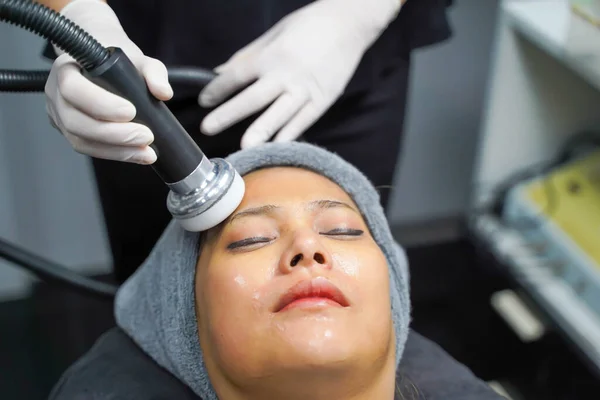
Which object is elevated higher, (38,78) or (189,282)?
(38,78)

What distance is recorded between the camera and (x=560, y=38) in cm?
155

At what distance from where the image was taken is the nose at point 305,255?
2.97 ft

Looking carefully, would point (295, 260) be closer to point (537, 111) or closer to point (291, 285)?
point (291, 285)

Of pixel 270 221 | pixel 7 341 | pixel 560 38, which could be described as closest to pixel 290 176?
pixel 270 221

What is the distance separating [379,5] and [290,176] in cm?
37

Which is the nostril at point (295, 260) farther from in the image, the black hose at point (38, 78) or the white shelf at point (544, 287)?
the white shelf at point (544, 287)

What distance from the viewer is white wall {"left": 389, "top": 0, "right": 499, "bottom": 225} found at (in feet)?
6.63

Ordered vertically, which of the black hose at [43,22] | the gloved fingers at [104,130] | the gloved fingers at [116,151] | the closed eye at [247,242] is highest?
the black hose at [43,22]

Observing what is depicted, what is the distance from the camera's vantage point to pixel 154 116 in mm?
862

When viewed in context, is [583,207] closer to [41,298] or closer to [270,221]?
[270,221]

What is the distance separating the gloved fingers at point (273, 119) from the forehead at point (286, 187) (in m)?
0.07

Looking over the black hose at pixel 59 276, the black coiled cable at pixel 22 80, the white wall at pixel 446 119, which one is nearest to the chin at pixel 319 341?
the black coiled cable at pixel 22 80

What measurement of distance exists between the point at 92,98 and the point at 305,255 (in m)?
0.33

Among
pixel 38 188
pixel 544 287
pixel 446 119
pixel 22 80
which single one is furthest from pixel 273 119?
pixel 446 119
